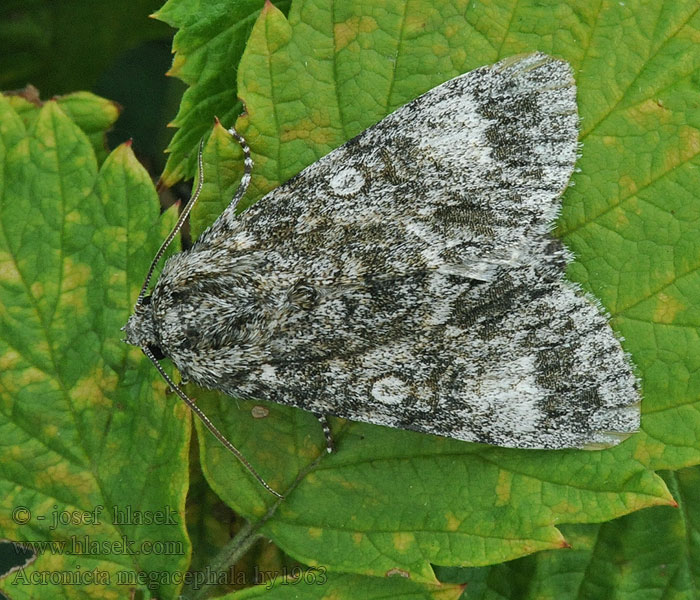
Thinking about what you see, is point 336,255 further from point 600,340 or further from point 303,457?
point 600,340

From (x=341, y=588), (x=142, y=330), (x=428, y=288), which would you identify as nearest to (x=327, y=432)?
(x=341, y=588)

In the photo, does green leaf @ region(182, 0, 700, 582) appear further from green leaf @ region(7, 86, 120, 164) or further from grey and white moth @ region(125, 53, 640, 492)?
green leaf @ region(7, 86, 120, 164)

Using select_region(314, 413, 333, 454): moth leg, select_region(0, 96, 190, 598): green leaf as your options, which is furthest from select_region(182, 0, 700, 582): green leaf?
select_region(0, 96, 190, 598): green leaf

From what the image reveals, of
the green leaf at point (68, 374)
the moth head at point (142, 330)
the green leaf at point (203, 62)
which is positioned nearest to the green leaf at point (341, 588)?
the green leaf at point (68, 374)

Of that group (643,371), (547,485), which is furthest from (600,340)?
(547,485)

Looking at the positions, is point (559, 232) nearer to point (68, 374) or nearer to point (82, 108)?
point (68, 374)
